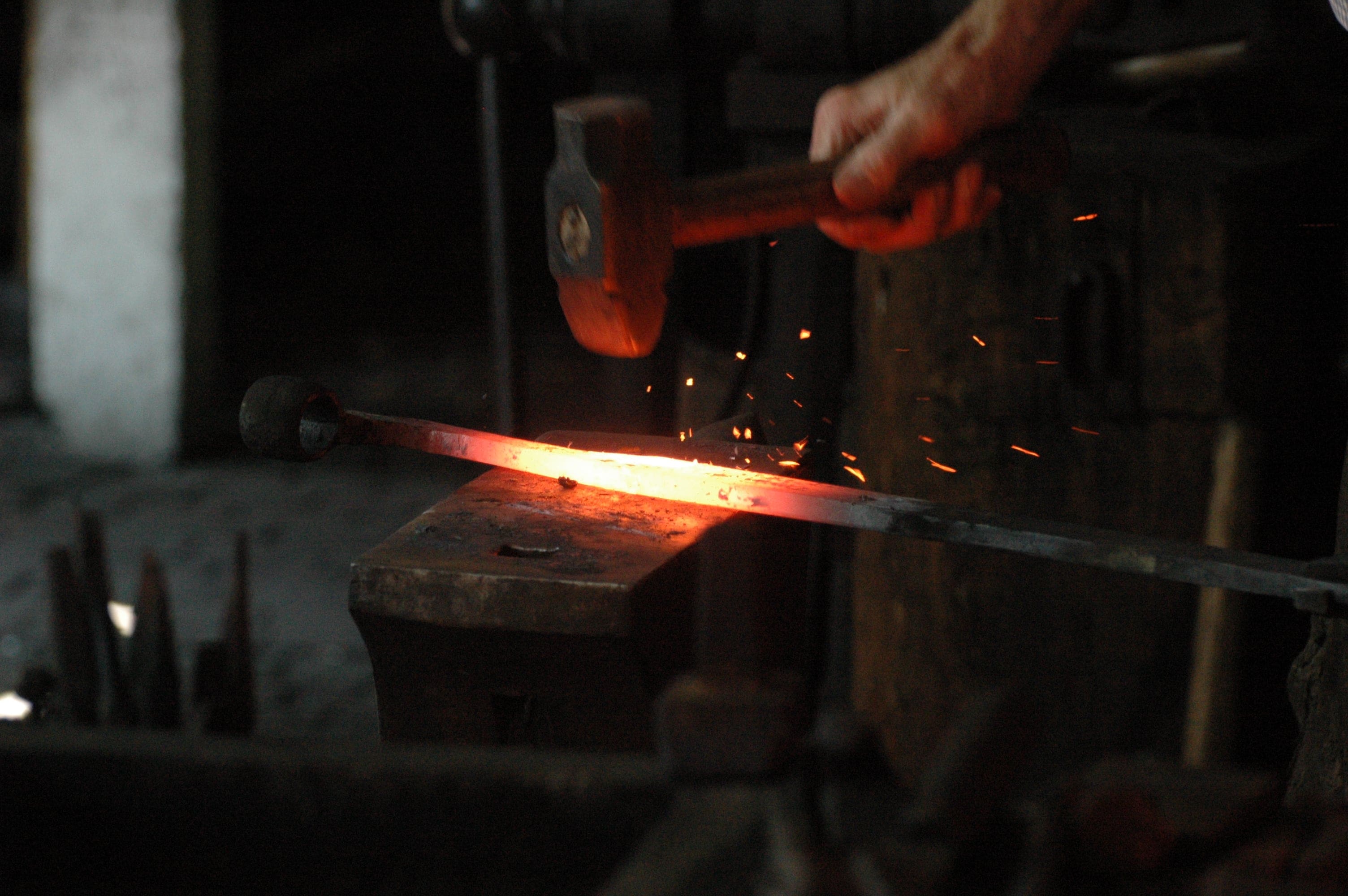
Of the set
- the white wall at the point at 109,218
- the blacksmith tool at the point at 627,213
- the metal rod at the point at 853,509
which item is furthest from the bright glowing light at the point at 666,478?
the white wall at the point at 109,218

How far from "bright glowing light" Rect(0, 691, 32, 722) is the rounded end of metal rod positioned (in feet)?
3.02

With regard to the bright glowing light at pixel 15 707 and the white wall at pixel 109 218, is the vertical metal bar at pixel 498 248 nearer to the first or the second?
the bright glowing light at pixel 15 707

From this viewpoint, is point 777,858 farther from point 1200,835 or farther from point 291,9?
point 291,9

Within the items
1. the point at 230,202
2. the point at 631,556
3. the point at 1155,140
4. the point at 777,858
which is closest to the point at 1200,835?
the point at 777,858

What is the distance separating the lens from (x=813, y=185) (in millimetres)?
1757

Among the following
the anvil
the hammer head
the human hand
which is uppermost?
the human hand

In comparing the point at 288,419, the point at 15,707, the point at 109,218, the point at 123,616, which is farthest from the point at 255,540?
the point at 288,419

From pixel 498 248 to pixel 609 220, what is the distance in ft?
5.13

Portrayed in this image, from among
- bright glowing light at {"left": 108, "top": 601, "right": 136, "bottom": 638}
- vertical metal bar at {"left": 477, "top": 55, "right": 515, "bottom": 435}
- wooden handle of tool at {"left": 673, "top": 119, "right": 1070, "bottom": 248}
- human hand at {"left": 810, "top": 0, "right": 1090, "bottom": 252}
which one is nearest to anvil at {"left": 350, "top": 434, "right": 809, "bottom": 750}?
wooden handle of tool at {"left": 673, "top": 119, "right": 1070, "bottom": 248}

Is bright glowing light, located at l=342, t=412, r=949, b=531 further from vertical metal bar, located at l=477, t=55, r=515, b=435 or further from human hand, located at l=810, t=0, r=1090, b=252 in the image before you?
vertical metal bar, located at l=477, t=55, r=515, b=435

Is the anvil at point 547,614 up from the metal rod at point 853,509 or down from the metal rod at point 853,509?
down

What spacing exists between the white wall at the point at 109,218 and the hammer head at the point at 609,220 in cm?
446

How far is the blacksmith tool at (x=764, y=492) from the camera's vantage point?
4.61 ft

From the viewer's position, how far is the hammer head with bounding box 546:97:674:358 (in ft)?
4.90
